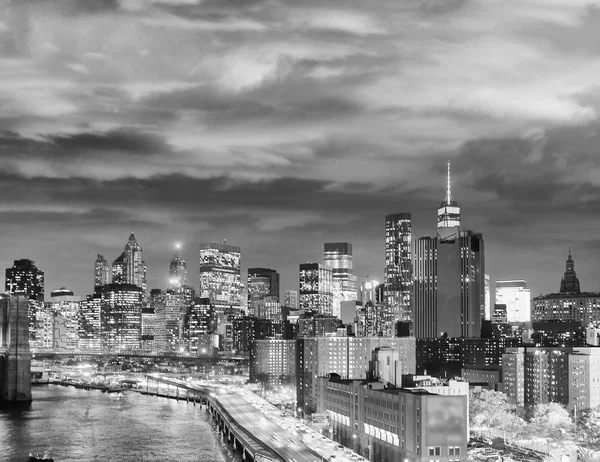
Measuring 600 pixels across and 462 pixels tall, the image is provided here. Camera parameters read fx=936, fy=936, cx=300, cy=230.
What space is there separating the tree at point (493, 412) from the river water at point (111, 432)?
24.8 m

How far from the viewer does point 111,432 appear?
99500mm

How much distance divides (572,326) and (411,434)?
461 feet

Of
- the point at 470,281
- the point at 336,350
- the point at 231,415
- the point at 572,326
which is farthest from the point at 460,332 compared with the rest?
the point at 231,415

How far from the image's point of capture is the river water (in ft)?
273

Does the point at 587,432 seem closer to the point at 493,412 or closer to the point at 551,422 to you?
the point at 551,422

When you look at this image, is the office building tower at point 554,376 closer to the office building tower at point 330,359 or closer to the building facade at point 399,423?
the office building tower at point 330,359

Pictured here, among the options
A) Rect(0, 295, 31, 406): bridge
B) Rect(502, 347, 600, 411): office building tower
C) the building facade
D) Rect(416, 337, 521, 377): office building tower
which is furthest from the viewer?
Rect(416, 337, 521, 377): office building tower

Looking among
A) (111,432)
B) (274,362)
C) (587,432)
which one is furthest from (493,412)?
(274,362)

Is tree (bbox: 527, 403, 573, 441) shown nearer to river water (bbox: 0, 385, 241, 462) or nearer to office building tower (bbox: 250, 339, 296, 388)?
river water (bbox: 0, 385, 241, 462)

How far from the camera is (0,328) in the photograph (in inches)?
5930

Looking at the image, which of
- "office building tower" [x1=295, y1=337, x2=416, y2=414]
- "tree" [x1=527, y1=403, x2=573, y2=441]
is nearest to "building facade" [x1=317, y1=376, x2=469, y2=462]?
"tree" [x1=527, y1=403, x2=573, y2=441]

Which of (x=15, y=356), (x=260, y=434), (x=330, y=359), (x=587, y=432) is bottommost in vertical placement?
(x=260, y=434)

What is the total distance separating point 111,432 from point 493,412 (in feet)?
131

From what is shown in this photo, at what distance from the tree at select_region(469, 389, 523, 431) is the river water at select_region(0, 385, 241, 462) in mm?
24831
